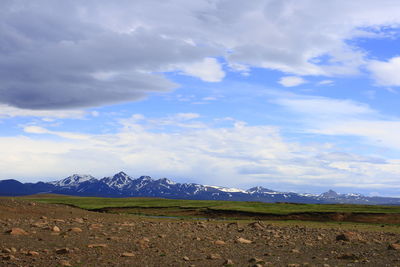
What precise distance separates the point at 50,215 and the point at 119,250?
26.4 meters

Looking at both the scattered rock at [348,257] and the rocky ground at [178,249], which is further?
the scattered rock at [348,257]

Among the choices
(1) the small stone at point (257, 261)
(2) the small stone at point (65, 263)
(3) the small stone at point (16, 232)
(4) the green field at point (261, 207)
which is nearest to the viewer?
(2) the small stone at point (65, 263)

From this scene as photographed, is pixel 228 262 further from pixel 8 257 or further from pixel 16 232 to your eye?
pixel 16 232

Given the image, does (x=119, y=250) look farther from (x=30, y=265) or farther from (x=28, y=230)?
(x=28, y=230)

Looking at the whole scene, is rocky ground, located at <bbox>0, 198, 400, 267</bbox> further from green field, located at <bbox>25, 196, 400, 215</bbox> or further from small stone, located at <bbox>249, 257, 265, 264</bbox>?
green field, located at <bbox>25, 196, 400, 215</bbox>

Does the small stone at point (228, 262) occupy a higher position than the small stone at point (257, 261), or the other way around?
the small stone at point (257, 261)

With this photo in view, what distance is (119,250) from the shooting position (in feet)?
71.3

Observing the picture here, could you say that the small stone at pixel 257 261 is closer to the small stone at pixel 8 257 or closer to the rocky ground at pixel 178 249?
the rocky ground at pixel 178 249

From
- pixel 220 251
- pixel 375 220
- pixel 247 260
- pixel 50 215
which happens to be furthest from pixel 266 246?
pixel 375 220

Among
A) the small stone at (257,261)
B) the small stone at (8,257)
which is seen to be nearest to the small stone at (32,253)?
the small stone at (8,257)

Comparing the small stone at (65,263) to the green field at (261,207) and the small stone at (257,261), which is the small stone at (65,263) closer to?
the small stone at (257,261)

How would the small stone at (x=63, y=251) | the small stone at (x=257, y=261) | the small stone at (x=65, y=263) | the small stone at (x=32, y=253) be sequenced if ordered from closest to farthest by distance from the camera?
1. the small stone at (x=65, y=263)
2. the small stone at (x=257, y=261)
3. the small stone at (x=32, y=253)
4. the small stone at (x=63, y=251)

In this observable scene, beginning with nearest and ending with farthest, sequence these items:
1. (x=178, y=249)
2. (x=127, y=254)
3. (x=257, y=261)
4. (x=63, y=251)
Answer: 1. (x=257, y=261)
2. (x=127, y=254)
3. (x=63, y=251)
4. (x=178, y=249)

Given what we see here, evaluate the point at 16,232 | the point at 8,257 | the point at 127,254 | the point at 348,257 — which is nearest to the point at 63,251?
the point at 8,257
